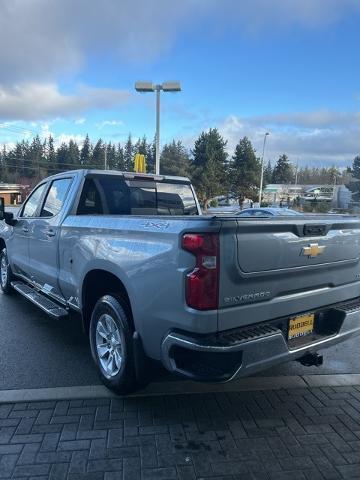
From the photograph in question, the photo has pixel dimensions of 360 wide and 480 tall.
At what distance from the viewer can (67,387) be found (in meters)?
3.86

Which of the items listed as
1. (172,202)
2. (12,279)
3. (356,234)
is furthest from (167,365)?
(12,279)

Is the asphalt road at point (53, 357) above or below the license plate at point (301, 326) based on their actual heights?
A: below

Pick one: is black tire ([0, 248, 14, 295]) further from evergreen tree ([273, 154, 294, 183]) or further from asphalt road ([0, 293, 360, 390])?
evergreen tree ([273, 154, 294, 183])

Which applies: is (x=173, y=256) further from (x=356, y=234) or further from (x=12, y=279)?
(x=12, y=279)

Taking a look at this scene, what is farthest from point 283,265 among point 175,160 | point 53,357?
point 175,160

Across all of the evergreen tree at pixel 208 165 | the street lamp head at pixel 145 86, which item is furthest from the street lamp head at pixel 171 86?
the evergreen tree at pixel 208 165

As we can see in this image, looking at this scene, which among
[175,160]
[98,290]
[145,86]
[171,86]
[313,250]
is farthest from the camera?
[175,160]

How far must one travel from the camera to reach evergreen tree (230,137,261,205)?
49125mm

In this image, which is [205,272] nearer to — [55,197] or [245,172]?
[55,197]

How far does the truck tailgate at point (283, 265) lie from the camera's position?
2.82 meters

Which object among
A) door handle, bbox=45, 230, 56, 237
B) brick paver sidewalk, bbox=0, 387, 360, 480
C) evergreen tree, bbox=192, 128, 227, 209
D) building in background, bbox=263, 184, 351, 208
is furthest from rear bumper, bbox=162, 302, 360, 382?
building in background, bbox=263, 184, 351, 208

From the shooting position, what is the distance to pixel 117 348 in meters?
3.71

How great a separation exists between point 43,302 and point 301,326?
318cm

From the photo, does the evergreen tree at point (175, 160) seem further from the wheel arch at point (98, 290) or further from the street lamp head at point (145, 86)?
the wheel arch at point (98, 290)
